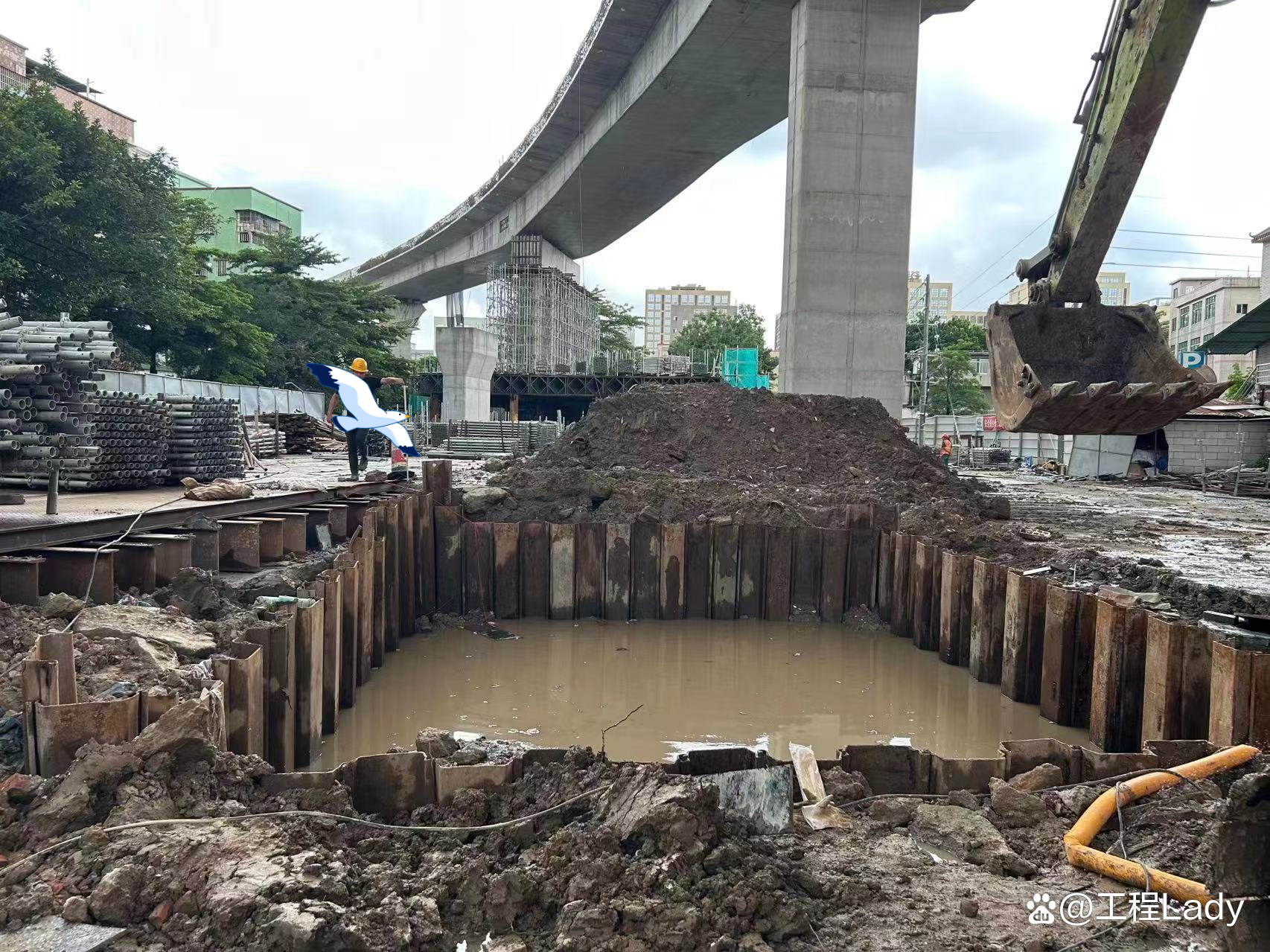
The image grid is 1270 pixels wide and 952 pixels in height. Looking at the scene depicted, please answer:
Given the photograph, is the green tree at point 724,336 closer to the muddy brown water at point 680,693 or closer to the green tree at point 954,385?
the green tree at point 954,385

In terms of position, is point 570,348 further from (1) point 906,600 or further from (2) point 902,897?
(2) point 902,897

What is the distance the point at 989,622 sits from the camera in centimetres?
805

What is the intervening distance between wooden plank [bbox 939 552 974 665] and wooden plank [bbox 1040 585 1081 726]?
150 centimetres

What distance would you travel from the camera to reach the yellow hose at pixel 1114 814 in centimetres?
325

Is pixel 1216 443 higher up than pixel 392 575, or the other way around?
pixel 1216 443

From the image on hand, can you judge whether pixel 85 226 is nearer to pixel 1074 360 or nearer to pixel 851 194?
pixel 851 194

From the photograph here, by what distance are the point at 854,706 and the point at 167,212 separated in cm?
2920

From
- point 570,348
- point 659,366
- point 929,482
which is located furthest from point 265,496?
point 570,348

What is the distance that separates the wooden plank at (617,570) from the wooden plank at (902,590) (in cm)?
302

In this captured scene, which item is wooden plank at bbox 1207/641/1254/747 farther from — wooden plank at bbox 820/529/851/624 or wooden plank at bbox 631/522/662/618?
wooden plank at bbox 631/522/662/618

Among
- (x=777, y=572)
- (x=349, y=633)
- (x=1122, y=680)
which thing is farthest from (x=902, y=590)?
(x=349, y=633)

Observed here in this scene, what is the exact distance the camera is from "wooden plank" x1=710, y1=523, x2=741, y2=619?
10.1 metres

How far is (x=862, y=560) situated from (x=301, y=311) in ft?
124

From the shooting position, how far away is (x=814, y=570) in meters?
10.3
